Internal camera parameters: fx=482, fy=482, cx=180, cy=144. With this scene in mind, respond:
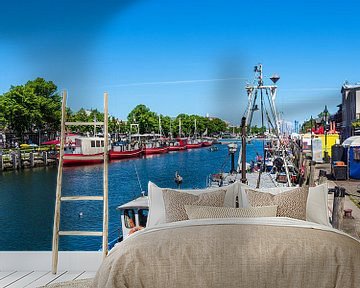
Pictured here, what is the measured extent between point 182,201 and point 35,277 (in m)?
1.27

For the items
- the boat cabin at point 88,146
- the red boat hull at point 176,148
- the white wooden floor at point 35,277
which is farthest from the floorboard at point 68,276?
the red boat hull at point 176,148

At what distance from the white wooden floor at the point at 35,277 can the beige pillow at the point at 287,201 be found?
49.6 inches

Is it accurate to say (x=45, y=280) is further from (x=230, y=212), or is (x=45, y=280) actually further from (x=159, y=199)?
(x=230, y=212)

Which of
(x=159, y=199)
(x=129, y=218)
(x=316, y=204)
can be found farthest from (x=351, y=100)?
(x=159, y=199)

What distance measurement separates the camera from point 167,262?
6.58 feet

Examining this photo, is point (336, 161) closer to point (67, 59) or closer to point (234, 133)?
point (234, 133)

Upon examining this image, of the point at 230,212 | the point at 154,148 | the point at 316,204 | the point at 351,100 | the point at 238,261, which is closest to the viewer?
the point at 238,261

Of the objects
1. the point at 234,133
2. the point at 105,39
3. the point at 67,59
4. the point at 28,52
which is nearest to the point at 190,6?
the point at 105,39

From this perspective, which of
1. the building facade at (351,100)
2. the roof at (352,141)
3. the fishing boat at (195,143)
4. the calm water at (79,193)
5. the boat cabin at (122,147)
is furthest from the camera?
the boat cabin at (122,147)

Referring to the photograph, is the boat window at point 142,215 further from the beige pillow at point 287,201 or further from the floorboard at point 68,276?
the beige pillow at point 287,201

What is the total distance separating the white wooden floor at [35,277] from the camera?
312 centimetres

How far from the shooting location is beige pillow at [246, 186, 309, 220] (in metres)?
2.62

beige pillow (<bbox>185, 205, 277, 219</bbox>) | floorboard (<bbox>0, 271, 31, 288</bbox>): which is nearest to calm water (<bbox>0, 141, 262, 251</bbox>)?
floorboard (<bbox>0, 271, 31, 288</bbox>)

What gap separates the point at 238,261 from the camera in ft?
6.49
